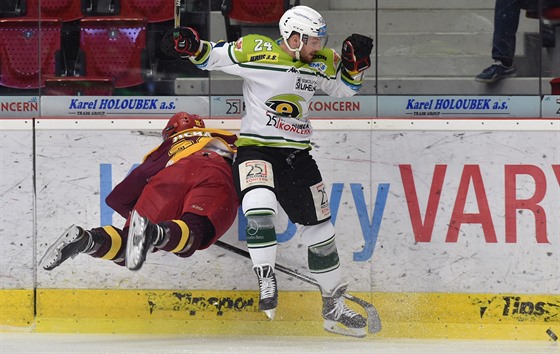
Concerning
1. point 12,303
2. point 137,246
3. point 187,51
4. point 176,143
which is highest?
point 187,51

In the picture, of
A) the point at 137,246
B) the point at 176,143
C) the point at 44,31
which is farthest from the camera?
the point at 44,31

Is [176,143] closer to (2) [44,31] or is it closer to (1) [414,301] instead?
(2) [44,31]

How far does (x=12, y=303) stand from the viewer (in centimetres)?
600

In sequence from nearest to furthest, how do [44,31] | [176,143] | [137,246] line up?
[137,246], [176,143], [44,31]

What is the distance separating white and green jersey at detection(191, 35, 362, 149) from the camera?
5.48 metres

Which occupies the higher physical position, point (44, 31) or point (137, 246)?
point (44, 31)

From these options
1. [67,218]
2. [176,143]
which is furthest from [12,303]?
[176,143]

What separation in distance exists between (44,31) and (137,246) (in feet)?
5.14

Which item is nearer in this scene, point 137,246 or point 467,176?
point 137,246

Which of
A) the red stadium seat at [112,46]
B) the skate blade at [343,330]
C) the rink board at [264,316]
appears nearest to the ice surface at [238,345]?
the skate blade at [343,330]

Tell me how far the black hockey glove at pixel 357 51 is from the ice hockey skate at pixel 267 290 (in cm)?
97

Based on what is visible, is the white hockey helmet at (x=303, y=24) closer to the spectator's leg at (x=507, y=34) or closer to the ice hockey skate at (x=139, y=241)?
the spectator's leg at (x=507, y=34)

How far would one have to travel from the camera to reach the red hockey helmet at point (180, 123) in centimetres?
580

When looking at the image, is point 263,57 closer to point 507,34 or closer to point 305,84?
point 305,84
